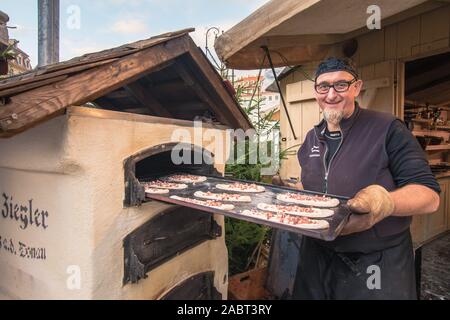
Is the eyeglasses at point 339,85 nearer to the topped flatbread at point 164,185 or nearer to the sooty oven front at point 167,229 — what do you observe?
the sooty oven front at point 167,229

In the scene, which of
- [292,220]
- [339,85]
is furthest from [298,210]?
[339,85]

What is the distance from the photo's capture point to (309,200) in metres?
2.03

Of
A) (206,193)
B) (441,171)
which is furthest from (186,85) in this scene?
(441,171)

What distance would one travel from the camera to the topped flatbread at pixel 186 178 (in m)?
2.57

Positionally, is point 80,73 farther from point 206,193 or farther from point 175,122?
point 206,193

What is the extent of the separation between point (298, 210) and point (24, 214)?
6.39 ft

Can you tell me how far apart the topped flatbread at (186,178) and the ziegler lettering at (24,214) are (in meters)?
1.01

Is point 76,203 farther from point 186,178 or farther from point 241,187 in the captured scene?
point 241,187

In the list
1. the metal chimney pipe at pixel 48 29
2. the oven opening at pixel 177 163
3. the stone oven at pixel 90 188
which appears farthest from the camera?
the metal chimney pipe at pixel 48 29

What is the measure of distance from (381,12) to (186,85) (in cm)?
194

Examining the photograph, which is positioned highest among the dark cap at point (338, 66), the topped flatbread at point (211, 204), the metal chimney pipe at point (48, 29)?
the metal chimney pipe at point (48, 29)

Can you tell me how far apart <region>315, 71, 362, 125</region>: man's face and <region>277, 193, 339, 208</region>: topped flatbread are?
0.66 metres

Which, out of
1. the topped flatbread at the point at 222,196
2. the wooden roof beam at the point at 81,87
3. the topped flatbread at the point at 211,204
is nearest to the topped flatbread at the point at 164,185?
the topped flatbread at the point at 222,196

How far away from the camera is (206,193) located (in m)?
2.17
